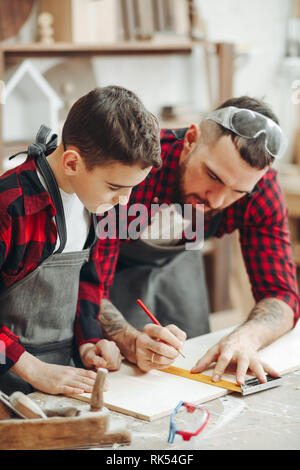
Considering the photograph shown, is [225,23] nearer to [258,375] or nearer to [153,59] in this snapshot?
[153,59]

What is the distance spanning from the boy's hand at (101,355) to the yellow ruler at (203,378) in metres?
0.11

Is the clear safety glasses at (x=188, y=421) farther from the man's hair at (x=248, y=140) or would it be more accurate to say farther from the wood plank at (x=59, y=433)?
the man's hair at (x=248, y=140)

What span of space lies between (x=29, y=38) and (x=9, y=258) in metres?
1.83

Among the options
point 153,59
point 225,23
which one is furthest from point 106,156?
point 225,23

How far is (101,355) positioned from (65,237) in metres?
0.29

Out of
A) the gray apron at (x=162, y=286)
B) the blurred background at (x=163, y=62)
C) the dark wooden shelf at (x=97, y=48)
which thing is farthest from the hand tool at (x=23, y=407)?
the dark wooden shelf at (x=97, y=48)

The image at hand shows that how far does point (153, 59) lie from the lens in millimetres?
3297

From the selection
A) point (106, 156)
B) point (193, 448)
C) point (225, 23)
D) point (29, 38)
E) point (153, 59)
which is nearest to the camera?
point (193, 448)

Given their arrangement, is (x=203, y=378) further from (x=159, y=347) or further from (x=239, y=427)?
(x=239, y=427)

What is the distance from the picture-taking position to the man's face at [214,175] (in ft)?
4.70

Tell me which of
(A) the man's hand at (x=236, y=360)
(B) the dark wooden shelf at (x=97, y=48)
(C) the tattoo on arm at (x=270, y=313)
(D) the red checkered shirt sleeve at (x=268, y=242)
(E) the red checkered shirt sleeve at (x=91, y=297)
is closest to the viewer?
(A) the man's hand at (x=236, y=360)

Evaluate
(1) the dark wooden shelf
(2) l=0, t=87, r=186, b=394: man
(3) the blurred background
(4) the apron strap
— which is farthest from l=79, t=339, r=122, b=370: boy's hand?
(1) the dark wooden shelf

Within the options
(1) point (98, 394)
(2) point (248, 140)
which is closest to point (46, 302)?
(1) point (98, 394)

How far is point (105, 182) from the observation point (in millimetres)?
1158
